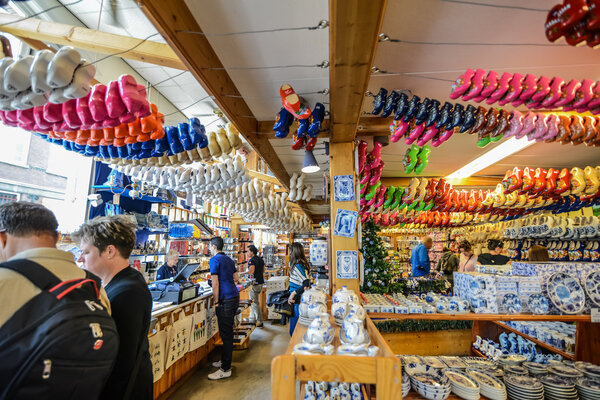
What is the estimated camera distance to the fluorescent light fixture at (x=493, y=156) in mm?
3810

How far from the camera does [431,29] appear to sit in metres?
1.96

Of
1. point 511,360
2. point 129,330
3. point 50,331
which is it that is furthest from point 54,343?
point 511,360

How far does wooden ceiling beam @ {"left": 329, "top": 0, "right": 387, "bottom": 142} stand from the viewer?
1.25 meters

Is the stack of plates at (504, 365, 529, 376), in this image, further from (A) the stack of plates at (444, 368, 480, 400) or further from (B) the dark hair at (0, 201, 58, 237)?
(B) the dark hair at (0, 201, 58, 237)

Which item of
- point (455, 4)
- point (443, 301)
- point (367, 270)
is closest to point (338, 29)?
point (455, 4)

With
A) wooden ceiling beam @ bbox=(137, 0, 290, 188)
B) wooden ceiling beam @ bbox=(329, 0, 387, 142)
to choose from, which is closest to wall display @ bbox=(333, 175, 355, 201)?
wooden ceiling beam @ bbox=(329, 0, 387, 142)

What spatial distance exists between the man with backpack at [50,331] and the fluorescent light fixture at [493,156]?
4199mm

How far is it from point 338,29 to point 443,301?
2.09m

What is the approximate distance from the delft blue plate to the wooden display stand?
160 centimetres

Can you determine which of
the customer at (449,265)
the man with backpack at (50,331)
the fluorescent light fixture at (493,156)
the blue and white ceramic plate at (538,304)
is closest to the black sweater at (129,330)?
the man with backpack at (50,331)

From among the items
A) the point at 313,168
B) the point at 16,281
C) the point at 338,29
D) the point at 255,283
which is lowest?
the point at 255,283

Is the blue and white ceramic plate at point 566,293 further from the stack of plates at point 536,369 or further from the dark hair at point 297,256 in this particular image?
the dark hair at point 297,256

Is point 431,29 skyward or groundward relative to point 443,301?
skyward

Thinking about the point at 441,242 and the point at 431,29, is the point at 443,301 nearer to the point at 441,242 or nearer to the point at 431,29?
the point at 431,29
